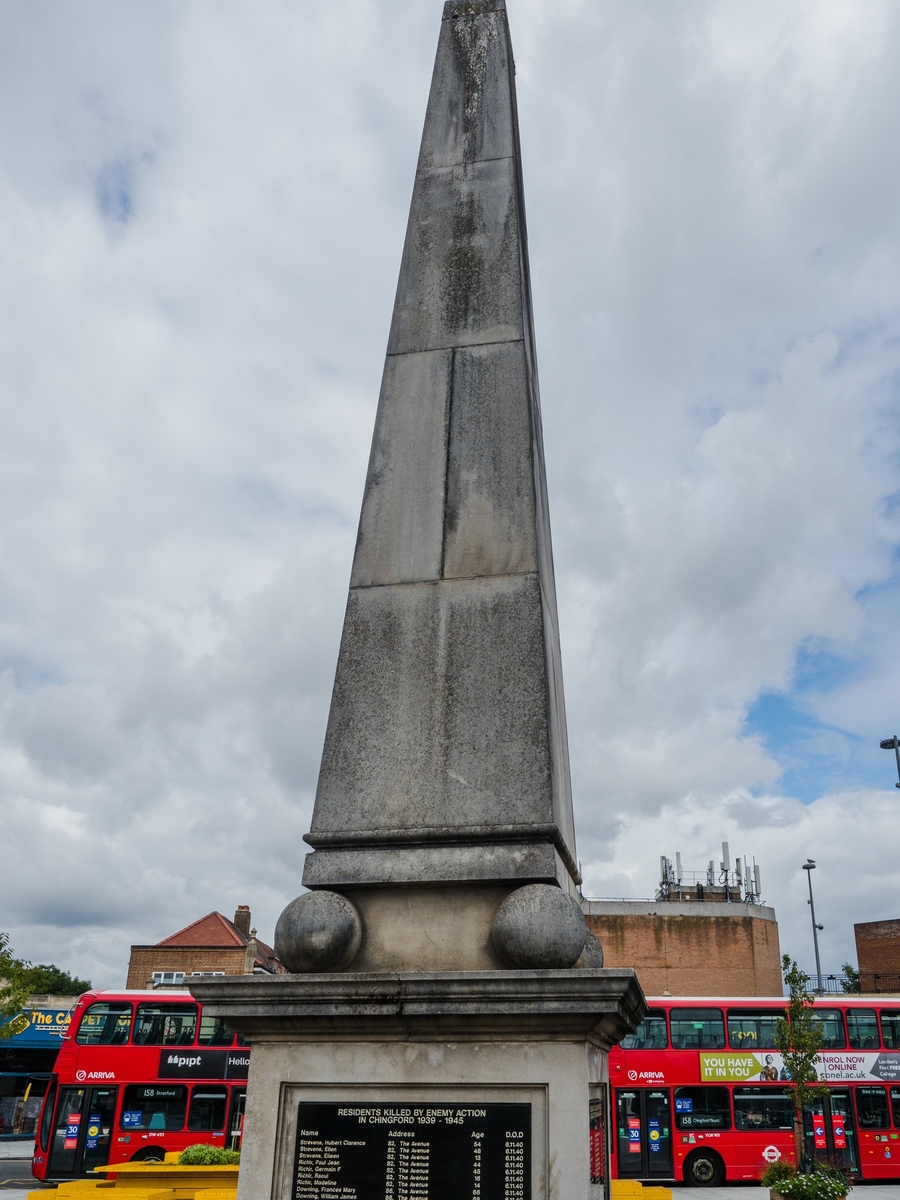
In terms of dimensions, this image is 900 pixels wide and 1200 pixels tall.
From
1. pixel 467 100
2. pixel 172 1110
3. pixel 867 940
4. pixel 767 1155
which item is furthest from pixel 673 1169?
pixel 867 940

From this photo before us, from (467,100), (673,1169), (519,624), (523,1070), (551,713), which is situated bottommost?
(673,1169)

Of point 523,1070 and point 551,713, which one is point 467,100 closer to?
point 551,713

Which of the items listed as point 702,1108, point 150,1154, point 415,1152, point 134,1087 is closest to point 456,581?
point 415,1152

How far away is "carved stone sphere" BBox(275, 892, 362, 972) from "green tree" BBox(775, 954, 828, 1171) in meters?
19.7

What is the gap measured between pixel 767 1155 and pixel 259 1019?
2292cm

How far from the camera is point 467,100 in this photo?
23.8 ft

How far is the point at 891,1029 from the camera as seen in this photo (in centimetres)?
2331

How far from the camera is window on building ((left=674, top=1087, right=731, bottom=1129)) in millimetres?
22625

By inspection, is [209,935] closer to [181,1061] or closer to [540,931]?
[181,1061]

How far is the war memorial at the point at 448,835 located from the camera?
432 cm

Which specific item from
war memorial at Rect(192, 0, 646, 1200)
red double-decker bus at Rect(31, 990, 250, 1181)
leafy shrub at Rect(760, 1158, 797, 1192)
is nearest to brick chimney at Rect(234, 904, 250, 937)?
red double-decker bus at Rect(31, 990, 250, 1181)

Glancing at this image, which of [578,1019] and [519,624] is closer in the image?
[578,1019]

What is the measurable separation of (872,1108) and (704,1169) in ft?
14.5

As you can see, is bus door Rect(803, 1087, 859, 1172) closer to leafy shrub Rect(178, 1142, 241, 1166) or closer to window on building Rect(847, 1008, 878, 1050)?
window on building Rect(847, 1008, 878, 1050)
